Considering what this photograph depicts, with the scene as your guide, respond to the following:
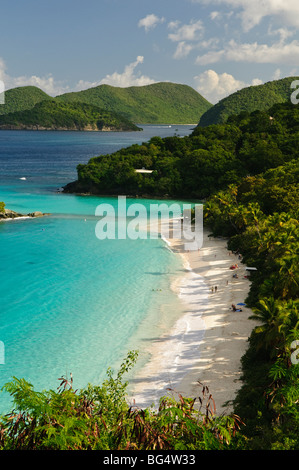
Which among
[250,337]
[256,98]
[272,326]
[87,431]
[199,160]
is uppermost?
[256,98]

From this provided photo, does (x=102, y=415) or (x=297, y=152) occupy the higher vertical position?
(x=297, y=152)

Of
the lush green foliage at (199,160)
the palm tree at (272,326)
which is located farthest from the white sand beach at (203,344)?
the lush green foliage at (199,160)

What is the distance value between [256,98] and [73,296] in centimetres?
17258

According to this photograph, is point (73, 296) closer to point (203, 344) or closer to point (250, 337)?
point (203, 344)

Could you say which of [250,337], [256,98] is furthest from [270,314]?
[256,98]

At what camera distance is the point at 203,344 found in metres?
26.8

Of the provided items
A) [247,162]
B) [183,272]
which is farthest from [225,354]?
[247,162]

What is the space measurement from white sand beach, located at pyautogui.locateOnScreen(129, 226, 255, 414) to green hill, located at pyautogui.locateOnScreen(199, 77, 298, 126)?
495 ft

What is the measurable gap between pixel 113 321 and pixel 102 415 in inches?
692

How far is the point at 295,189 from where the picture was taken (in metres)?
49.7

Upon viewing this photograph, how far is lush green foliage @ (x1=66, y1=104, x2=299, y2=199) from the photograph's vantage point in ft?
260

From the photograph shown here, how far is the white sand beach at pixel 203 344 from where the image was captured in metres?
22.0

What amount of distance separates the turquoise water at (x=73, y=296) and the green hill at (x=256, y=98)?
135 m

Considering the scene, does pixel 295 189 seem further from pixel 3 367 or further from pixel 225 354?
pixel 3 367
